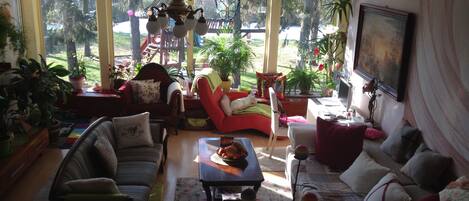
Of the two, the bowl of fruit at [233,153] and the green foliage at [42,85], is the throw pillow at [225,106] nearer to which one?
the bowl of fruit at [233,153]

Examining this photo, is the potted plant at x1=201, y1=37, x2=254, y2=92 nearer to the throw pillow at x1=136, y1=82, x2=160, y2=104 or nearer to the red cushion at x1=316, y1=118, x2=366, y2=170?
the throw pillow at x1=136, y1=82, x2=160, y2=104

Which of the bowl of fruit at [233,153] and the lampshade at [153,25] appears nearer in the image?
the lampshade at [153,25]

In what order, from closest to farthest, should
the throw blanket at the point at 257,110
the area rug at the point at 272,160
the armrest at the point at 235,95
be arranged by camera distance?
the area rug at the point at 272,160 < the throw blanket at the point at 257,110 < the armrest at the point at 235,95

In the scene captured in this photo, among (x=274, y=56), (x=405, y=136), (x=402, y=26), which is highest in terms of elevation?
(x=402, y=26)

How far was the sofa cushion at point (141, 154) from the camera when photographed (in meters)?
4.58

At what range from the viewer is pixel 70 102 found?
698 cm

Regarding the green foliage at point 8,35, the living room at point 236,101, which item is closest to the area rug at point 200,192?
the living room at point 236,101

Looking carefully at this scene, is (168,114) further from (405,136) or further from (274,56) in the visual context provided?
(405,136)

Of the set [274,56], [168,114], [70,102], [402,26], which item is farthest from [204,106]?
[402,26]

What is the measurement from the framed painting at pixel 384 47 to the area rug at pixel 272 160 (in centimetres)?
152

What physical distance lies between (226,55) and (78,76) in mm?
2450

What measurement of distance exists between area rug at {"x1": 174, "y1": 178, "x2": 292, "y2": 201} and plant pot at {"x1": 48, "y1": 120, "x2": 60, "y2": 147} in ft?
6.86

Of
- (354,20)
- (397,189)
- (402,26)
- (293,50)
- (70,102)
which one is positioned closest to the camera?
(397,189)

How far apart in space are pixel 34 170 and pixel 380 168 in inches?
157
